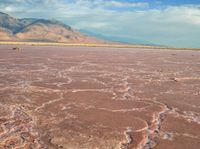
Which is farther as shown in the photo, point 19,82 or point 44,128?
point 19,82

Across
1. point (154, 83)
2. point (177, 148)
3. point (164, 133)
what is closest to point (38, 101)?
point (164, 133)

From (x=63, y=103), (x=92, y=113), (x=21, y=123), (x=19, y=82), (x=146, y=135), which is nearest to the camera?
(x=146, y=135)

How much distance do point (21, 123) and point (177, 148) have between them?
175 inches

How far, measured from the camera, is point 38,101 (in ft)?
40.5

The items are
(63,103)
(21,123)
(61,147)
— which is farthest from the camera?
(63,103)

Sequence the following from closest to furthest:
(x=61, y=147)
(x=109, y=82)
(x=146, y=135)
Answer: (x=61, y=147) < (x=146, y=135) < (x=109, y=82)

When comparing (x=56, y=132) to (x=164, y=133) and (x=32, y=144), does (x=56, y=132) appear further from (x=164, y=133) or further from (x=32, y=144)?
(x=164, y=133)

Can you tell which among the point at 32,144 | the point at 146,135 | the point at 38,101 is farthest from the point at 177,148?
the point at 38,101

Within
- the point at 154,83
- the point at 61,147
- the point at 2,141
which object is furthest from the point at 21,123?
the point at 154,83

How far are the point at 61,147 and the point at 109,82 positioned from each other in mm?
11061

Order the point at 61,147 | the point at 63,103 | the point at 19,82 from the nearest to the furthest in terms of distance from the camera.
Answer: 1. the point at 61,147
2. the point at 63,103
3. the point at 19,82

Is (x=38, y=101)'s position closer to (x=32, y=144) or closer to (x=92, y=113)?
(x=92, y=113)

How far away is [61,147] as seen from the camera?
7430mm

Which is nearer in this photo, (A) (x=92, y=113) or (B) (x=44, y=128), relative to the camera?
(B) (x=44, y=128)
